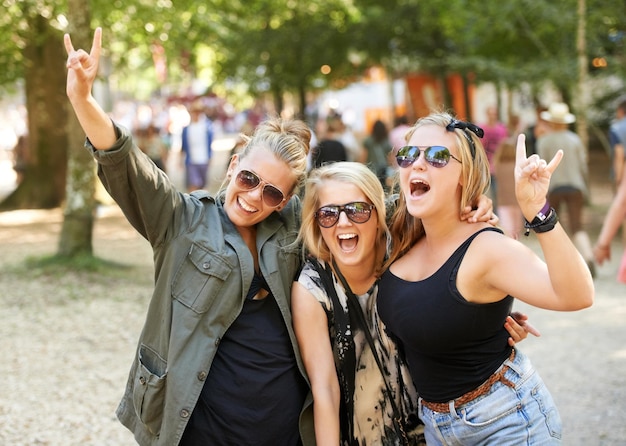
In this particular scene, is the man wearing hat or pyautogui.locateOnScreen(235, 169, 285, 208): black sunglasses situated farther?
the man wearing hat

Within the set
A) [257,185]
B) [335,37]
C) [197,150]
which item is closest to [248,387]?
[257,185]

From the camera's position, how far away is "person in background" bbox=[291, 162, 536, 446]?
2904mm

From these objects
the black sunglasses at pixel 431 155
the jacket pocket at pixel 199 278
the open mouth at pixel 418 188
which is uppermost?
the black sunglasses at pixel 431 155

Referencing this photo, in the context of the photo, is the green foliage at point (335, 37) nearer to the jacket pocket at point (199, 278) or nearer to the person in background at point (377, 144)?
the person in background at point (377, 144)

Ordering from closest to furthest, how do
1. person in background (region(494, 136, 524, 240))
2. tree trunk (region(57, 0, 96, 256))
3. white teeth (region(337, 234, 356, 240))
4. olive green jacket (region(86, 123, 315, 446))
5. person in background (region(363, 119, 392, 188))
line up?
olive green jacket (region(86, 123, 315, 446)), white teeth (region(337, 234, 356, 240)), tree trunk (region(57, 0, 96, 256)), person in background (region(494, 136, 524, 240)), person in background (region(363, 119, 392, 188))

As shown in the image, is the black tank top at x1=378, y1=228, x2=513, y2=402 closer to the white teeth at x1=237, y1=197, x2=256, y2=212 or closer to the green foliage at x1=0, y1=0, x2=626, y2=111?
the white teeth at x1=237, y1=197, x2=256, y2=212

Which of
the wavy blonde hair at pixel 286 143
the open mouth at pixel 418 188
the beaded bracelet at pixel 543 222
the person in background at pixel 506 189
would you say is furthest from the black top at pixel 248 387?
the person in background at pixel 506 189

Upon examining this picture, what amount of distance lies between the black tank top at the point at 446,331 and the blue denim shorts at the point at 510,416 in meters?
0.06

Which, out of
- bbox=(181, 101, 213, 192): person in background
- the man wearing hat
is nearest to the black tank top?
the man wearing hat

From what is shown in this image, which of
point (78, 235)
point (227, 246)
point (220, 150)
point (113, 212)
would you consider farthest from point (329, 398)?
point (220, 150)

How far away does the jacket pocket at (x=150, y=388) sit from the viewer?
2871 mm

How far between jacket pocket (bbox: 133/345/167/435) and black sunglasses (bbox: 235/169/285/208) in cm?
68

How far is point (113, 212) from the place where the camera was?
17.4m

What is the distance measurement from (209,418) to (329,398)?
1.42ft
